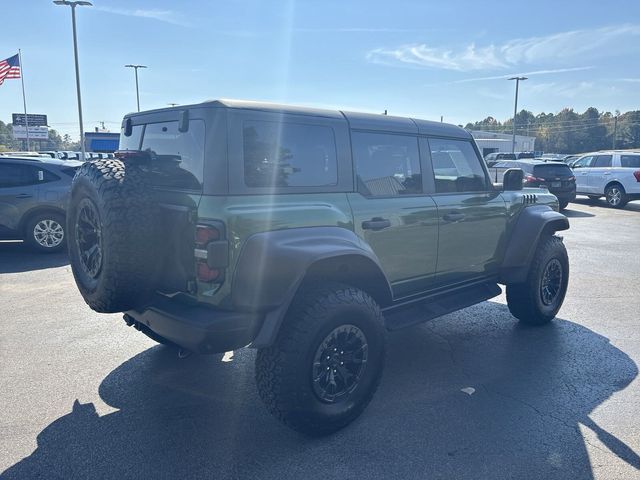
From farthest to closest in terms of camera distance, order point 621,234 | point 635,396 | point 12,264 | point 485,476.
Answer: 1. point 621,234
2. point 12,264
3. point 635,396
4. point 485,476

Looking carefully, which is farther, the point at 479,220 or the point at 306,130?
the point at 479,220

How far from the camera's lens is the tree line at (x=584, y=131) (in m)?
103

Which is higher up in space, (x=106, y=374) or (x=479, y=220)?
(x=479, y=220)

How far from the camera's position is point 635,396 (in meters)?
3.62

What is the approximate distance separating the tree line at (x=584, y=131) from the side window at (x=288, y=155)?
11062 centimetres

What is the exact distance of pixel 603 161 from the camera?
56.0 feet

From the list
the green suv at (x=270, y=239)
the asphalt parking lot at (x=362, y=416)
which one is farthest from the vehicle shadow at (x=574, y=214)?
the green suv at (x=270, y=239)

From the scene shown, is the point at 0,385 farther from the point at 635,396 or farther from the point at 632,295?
the point at 632,295

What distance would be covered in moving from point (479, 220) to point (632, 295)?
3370mm

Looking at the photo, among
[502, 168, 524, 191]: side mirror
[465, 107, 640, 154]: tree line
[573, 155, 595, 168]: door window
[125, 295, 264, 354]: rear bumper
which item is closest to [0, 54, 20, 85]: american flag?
[573, 155, 595, 168]: door window

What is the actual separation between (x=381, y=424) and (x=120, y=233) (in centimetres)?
205

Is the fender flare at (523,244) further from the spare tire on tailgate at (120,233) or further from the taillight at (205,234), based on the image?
the spare tire on tailgate at (120,233)

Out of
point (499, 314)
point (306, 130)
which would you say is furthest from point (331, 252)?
point (499, 314)

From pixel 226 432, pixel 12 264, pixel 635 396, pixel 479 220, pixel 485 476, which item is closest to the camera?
pixel 485 476
